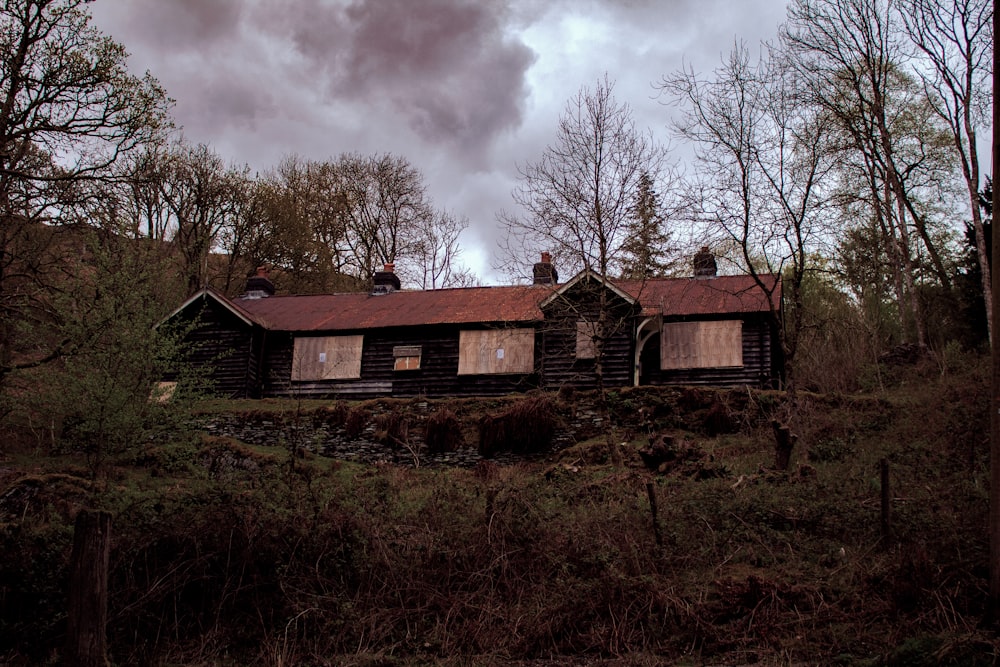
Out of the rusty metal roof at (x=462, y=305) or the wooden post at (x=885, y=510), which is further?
the rusty metal roof at (x=462, y=305)

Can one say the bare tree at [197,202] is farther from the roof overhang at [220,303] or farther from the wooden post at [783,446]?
the wooden post at [783,446]

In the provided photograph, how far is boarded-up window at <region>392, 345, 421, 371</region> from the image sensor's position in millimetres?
27672

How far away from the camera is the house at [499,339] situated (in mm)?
25469

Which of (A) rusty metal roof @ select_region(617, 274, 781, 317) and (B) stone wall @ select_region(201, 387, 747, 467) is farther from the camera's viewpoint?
(A) rusty metal roof @ select_region(617, 274, 781, 317)

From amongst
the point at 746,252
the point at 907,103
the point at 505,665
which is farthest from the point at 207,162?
the point at 505,665

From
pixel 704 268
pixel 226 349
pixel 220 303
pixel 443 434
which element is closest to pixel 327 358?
pixel 226 349

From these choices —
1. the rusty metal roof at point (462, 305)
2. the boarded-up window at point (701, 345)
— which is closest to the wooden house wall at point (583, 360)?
the rusty metal roof at point (462, 305)

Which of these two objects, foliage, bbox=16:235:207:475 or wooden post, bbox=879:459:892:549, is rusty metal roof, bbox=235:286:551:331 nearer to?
foliage, bbox=16:235:207:475

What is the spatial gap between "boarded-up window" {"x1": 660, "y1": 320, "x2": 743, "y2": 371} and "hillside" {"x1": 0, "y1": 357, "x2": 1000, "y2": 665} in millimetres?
9712

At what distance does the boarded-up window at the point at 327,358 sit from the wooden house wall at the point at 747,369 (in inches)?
385

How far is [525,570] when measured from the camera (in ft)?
38.3

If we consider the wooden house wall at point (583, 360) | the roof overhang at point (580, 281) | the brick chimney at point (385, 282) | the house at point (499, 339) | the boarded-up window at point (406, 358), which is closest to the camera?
the roof overhang at point (580, 281)

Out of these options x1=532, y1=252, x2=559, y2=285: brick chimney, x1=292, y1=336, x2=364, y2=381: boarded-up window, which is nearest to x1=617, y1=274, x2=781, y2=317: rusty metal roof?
x1=532, y1=252, x2=559, y2=285: brick chimney

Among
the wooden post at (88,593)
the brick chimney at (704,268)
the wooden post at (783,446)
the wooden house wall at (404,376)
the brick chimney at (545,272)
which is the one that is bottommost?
the wooden post at (88,593)
